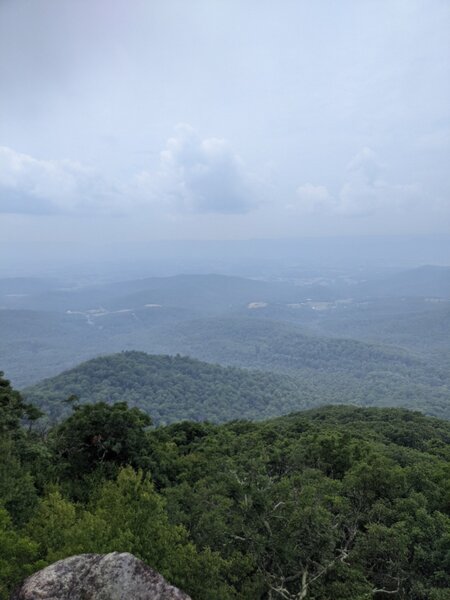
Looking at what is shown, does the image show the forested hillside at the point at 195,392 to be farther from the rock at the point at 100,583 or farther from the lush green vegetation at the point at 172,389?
the rock at the point at 100,583

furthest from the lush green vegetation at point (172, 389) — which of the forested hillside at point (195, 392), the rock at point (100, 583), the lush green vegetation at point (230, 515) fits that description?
the rock at point (100, 583)

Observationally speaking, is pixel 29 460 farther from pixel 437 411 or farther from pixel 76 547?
pixel 437 411

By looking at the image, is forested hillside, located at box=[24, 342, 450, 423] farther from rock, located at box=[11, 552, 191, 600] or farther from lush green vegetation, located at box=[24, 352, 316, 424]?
rock, located at box=[11, 552, 191, 600]

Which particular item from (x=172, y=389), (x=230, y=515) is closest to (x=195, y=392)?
(x=172, y=389)

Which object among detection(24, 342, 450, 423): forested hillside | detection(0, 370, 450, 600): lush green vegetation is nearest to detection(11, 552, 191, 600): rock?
detection(0, 370, 450, 600): lush green vegetation

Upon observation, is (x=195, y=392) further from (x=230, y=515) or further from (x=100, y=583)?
(x=100, y=583)

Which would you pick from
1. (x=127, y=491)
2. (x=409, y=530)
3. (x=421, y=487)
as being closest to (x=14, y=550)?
(x=127, y=491)
